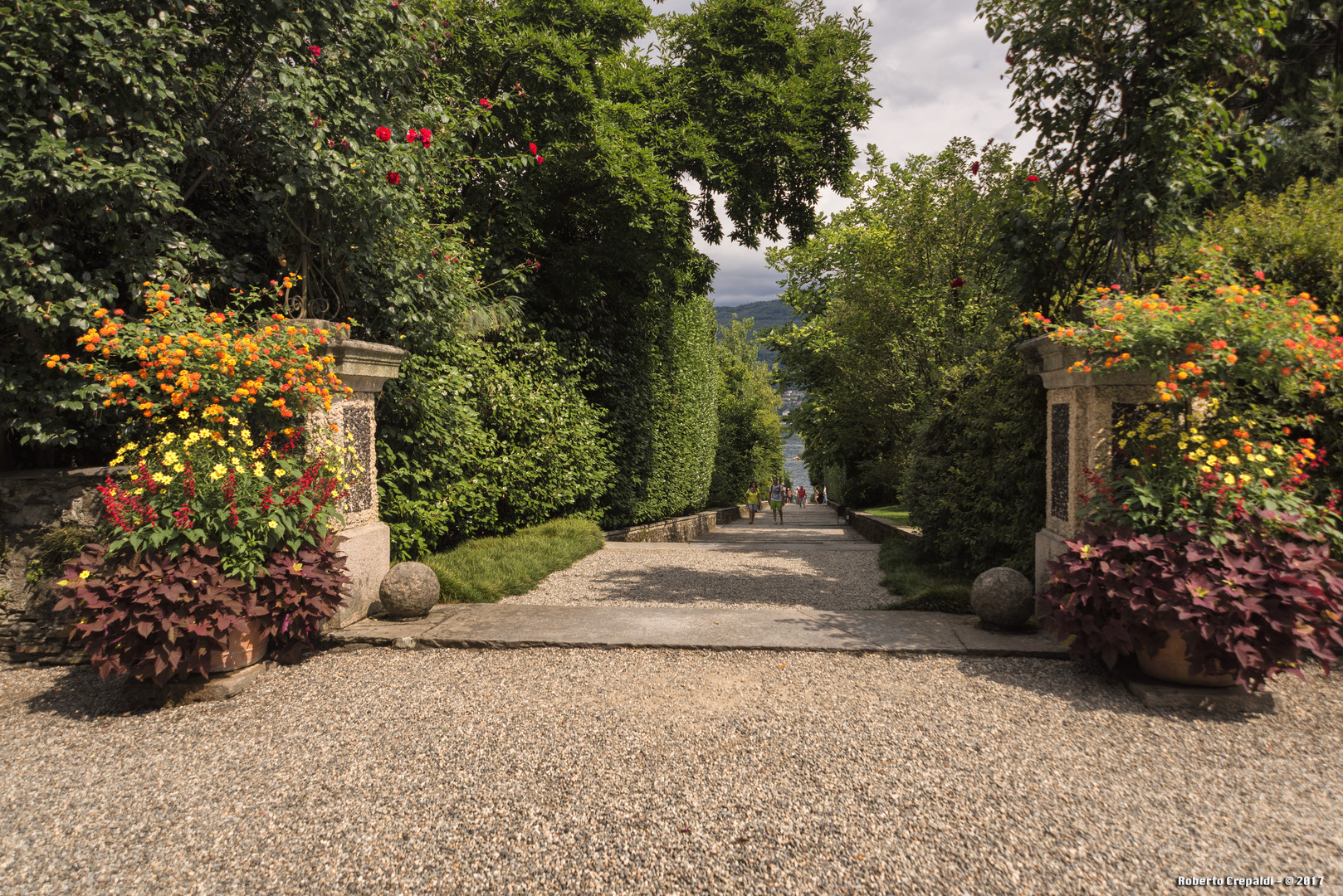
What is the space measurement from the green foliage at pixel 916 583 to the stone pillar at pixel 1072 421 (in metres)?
0.69

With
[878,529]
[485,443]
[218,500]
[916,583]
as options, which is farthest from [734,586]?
[878,529]

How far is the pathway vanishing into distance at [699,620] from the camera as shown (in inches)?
183

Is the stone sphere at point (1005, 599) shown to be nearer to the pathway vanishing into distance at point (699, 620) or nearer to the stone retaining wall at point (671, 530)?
the pathway vanishing into distance at point (699, 620)

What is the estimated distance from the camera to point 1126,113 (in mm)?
5113

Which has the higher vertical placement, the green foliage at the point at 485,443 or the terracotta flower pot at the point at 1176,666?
the green foliage at the point at 485,443

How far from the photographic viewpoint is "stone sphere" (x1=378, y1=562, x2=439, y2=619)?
5062mm

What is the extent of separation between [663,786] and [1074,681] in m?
2.70

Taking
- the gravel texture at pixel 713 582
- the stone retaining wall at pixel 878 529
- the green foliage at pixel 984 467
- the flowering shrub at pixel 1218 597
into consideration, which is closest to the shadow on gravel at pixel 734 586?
the gravel texture at pixel 713 582

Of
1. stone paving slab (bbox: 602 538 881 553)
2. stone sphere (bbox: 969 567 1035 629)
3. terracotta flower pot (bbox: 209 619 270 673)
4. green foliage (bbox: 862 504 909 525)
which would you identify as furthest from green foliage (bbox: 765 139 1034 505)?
terracotta flower pot (bbox: 209 619 270 673)

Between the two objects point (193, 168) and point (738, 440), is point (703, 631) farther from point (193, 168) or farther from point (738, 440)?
point (738, 440)

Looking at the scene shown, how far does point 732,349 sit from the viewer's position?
38844 millimetres

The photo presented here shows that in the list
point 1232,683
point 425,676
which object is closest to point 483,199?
point 425,676

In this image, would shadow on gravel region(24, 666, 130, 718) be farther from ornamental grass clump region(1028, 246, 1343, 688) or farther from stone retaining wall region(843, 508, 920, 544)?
stone retaining wall region(843, 508, 920, 544)

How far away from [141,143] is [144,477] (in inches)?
84.6
